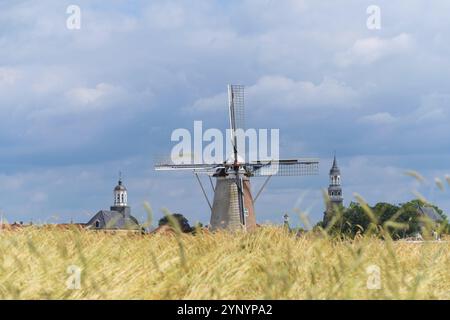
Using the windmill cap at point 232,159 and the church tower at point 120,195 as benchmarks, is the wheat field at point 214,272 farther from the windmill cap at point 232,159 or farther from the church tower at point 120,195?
the church tower at point 120,195

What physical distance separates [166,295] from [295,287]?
52.2 inches

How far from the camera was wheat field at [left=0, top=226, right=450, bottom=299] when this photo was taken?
746 cm

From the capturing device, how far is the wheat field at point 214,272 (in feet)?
24.5

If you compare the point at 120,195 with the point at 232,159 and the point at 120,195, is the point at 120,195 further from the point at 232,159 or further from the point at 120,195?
the point at 232,159

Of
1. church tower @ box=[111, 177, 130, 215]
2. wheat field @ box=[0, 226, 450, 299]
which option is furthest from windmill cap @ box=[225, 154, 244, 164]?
church tower @ box=[111, 177, 130, 215]

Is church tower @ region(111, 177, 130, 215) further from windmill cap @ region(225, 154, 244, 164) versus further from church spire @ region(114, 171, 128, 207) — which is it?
windmill cap @ region(225, 154, 244, 164)

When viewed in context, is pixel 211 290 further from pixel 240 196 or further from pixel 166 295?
pixel 240 196

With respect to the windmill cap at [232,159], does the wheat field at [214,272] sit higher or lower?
lower

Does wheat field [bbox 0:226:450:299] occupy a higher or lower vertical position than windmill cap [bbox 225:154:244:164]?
lower

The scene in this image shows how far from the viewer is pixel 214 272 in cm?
823

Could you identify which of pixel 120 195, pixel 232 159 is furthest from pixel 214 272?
pixel 120 195

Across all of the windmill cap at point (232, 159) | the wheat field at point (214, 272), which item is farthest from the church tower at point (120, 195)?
the wheat field at point (214, 272)

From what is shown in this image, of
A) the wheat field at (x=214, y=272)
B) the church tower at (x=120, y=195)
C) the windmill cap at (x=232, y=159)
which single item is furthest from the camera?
the church tower at (x=120, y=195)
